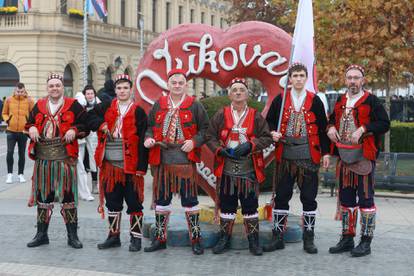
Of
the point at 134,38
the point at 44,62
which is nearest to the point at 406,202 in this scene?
the point at 44,62

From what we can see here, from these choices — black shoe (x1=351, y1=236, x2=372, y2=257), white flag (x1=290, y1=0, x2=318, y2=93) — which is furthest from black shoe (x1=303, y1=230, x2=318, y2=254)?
white flag (x1=290, y1=0, x2=318, y2=93)

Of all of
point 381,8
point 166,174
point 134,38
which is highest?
point 134,38

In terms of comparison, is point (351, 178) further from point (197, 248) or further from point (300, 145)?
point (197, 248)

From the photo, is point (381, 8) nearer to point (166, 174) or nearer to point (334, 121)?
point (334, 121)

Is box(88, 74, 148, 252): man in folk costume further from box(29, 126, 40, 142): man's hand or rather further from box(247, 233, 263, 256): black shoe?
box(247, 233, 263, 256): black shoe

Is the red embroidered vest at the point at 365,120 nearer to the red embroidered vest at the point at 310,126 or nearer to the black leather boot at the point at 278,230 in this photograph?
the red embroidered vest at the point at 310,126

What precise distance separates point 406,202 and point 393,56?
4.03m

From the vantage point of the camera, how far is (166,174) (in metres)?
6.61

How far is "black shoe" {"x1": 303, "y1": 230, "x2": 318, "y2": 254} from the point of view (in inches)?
266

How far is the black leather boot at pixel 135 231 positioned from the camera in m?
6.81

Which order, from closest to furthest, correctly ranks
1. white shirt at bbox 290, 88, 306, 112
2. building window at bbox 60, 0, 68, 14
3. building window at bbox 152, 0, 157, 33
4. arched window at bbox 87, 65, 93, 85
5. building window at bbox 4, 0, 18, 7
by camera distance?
1. white shirt at bbox 290, 88, 306, 112
2. building window at bbox 60, 0, 68, 14
3. building window at bbox 4, 0, 18, 7
4. arched window at bbox 87, 65, 93, 85
5. building window at bbox 152, 0, 157, 33

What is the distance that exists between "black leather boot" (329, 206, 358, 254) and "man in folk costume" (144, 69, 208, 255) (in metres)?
1.41

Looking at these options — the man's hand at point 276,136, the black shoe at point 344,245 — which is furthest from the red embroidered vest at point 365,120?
the black shoe at point 344,245

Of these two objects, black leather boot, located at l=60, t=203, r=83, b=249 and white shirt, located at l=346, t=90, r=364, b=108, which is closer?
white shirt, located at l=346, t=90, r=364, b=108
